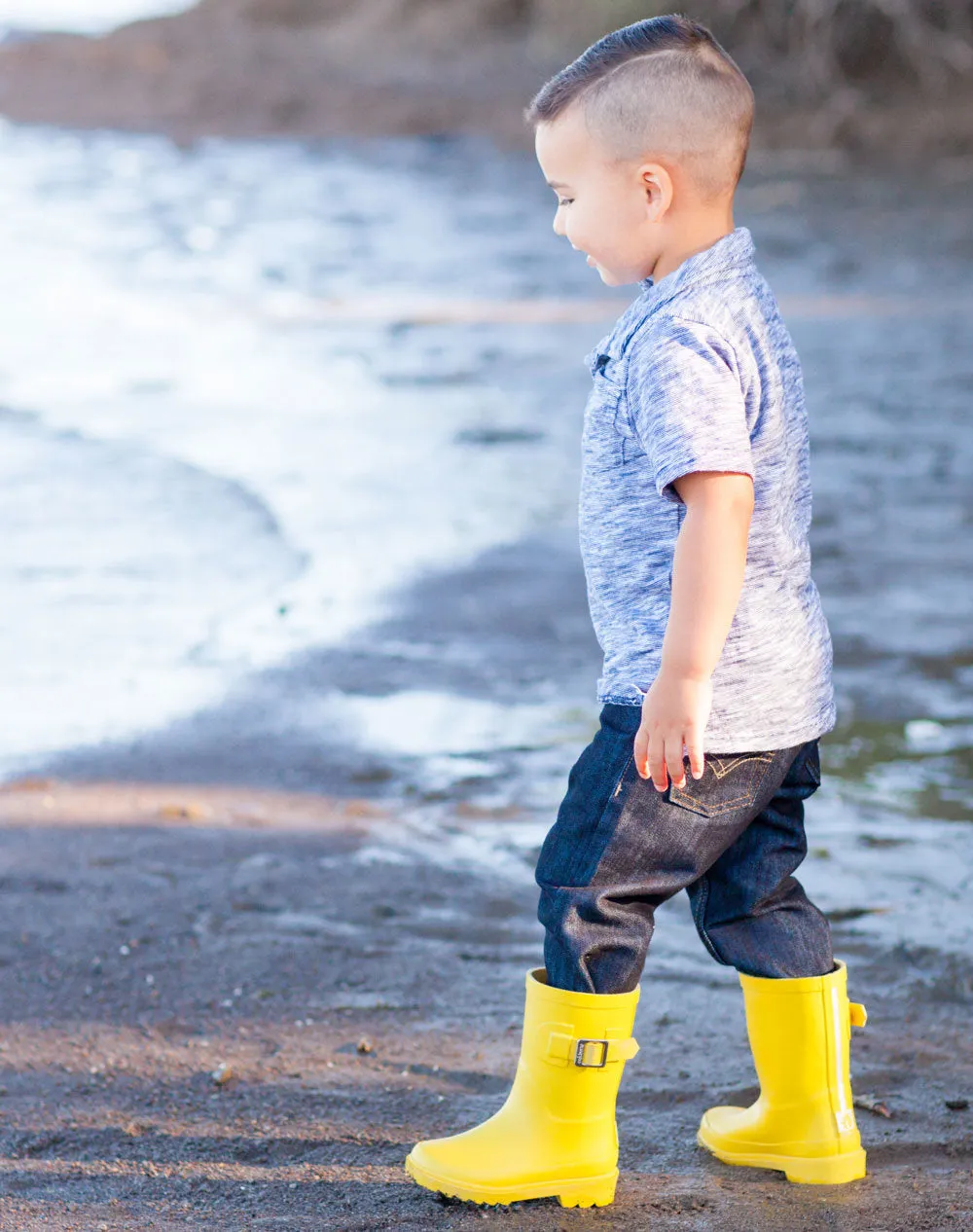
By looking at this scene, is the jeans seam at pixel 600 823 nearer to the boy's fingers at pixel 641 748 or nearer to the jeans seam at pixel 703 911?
the boy's fingers at pixel 641 748

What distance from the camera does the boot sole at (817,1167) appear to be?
7.78 ft

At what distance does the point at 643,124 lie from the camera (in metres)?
2.13

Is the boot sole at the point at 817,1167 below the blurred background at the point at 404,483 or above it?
below

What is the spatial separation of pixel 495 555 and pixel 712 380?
363 cm

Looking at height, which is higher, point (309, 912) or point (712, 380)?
point (712, 380)

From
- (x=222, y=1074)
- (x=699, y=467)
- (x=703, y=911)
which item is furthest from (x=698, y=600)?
(x=222, y=1074)

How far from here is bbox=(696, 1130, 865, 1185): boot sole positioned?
2371mm

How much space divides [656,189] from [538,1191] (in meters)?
1.30

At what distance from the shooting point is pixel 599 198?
2.19 m

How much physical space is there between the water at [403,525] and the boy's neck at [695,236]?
1494 mm

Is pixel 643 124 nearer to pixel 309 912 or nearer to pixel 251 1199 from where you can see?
pixel 251 1199

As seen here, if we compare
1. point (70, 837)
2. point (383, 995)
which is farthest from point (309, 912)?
point (70, 837)

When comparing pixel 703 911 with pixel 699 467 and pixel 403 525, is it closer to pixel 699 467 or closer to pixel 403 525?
pixel 699 467

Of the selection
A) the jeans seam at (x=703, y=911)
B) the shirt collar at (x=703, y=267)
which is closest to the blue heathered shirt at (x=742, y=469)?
the shirt collar at (x=703, y=267)
